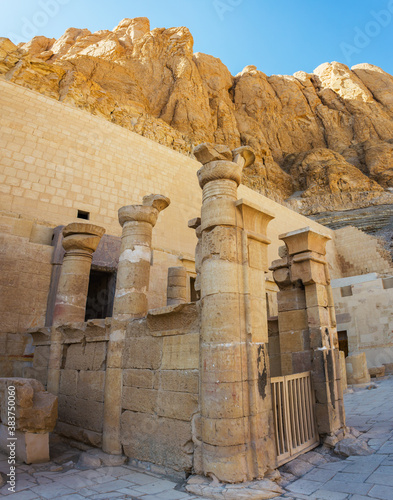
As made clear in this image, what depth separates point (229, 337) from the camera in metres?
3.61

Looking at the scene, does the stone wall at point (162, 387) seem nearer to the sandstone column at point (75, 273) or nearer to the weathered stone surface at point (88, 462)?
the weathered stone surface at point (88, 462)

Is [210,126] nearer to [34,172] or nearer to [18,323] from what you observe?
[34,172]

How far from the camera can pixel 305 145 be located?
3784 cm

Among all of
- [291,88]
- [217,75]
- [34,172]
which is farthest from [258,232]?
[291,88]

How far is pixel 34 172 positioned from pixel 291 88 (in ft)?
126

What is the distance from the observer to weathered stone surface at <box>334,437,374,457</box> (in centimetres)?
412

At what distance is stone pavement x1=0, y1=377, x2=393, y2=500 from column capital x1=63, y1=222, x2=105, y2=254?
150 inches

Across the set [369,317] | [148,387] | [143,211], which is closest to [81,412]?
[148,387]

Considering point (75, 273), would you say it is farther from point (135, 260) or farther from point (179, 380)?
point (179, 380)

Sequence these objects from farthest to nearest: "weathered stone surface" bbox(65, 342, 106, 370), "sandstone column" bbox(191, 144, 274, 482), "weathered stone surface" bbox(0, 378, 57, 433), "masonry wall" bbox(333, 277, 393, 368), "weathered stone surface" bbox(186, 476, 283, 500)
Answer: "masonry wall" bbox(333, 277, 393, 368) → "weathered stone surface" bbox(65, 342, 106, 370) → "weathered stone surface" bbox(0, 378, 57, 433) → "sandstone column" bbox(191, 144, 274, 482) → "weathered stone surface" bbox(186, 476, 283, 500)

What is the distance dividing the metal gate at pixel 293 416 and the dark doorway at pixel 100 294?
6.45m

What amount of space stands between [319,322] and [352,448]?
1.66 meters

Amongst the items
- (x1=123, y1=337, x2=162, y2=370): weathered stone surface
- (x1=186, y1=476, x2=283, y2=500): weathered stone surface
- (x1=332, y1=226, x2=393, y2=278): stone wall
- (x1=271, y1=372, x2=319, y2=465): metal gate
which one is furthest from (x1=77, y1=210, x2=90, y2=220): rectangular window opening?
(x1=332, y1=226, x2=393, y2=278): stone wall

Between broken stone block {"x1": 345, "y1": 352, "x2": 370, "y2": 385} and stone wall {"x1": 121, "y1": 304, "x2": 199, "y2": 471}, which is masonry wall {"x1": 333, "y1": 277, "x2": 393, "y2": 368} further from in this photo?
stone wall {"x1": 121, "y1": 304, "x2": 199, "y2": 471}
